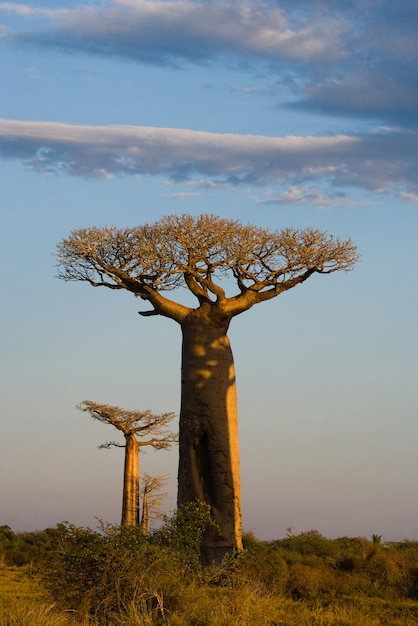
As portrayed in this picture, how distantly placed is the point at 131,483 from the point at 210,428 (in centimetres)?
752

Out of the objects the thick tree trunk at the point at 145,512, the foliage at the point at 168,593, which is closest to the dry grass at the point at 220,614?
the foliage at the point at 168,593

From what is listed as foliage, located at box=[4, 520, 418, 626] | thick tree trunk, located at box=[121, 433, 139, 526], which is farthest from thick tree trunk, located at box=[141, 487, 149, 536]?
foliage, located at box=[4, 520, 418, 626]


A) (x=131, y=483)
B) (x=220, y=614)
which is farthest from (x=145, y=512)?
(x=220, y=614)

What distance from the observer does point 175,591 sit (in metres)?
9.49

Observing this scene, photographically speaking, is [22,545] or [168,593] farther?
[22,545]

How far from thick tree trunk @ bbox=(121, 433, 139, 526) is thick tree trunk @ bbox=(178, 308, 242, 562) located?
6430 millimetres

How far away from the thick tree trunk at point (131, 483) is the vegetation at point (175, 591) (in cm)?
765

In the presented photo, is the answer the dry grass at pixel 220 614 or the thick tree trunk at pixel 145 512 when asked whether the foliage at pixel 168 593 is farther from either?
the thick tree trunk at pixel 145 512

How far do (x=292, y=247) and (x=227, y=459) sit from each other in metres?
3.69

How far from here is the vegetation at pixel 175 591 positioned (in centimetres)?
912

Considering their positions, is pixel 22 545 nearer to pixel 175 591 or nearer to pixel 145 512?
pixel 145 512

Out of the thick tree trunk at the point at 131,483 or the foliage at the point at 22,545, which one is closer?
the foliage at the point at 22,545

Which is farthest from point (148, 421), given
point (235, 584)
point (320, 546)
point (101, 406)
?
point (235, 584)

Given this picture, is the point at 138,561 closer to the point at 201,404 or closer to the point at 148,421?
the point at 201,404
